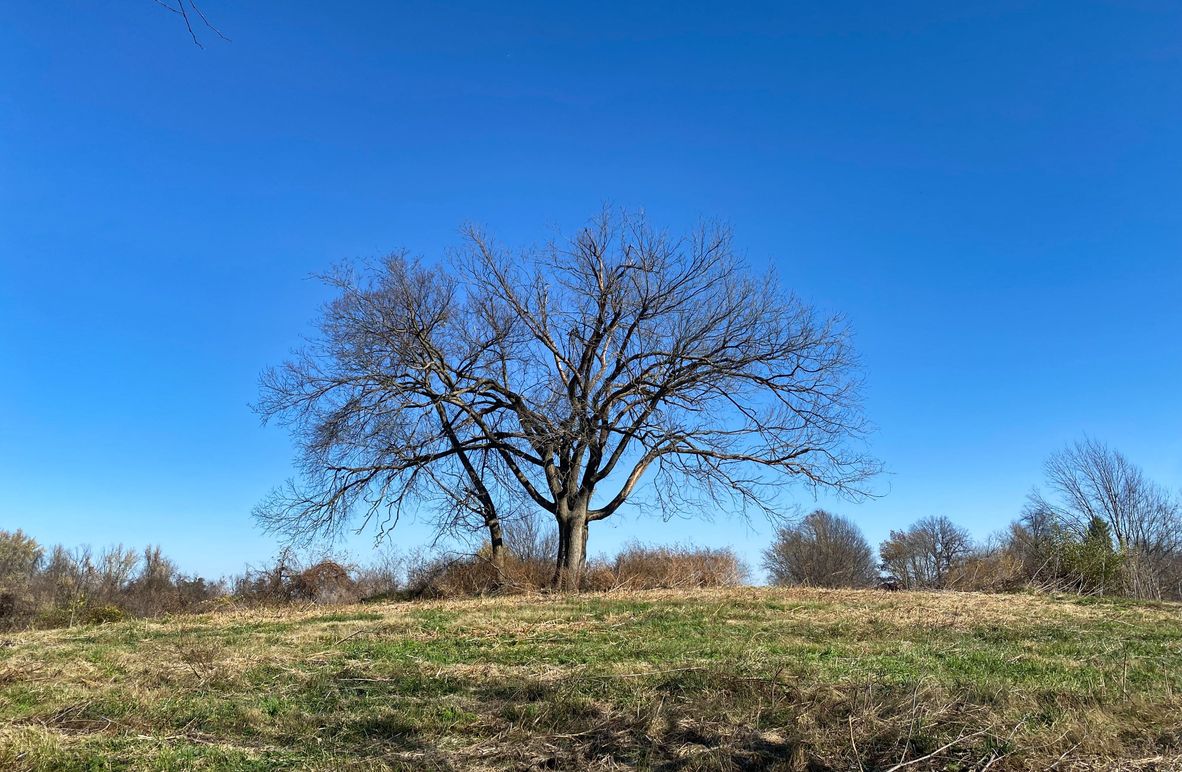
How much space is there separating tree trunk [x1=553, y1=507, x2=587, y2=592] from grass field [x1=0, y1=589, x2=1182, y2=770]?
811 cm

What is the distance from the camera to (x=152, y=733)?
5266 millimetres

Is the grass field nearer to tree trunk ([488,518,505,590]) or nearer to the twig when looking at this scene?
the twig

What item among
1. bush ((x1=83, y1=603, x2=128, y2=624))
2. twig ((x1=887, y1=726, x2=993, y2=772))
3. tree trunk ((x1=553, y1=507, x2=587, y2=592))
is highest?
tree trunk ((x1=553, y1=507, x2=587, y2=592))

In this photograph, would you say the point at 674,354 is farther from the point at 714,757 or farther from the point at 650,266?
the point at 714,757

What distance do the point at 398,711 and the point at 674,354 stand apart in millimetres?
14000

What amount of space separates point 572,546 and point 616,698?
543 inches

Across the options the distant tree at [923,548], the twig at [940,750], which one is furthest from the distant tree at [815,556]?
the twig at [940,750]

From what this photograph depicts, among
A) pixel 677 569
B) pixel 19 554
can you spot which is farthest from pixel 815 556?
pixel 19 554

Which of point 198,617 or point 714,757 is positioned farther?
point 198,617

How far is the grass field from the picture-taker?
4332 mm

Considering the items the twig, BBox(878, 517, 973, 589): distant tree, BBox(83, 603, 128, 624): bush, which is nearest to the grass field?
the twig

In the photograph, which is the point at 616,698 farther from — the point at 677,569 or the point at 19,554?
the point at 19,554

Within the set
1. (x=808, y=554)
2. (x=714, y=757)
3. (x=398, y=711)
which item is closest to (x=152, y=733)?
(x=398, y=711)

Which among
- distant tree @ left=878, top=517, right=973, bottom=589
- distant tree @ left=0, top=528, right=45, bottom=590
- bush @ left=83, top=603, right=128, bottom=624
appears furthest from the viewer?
distant tree @ left=878, top=517, right=973, bottom=589
